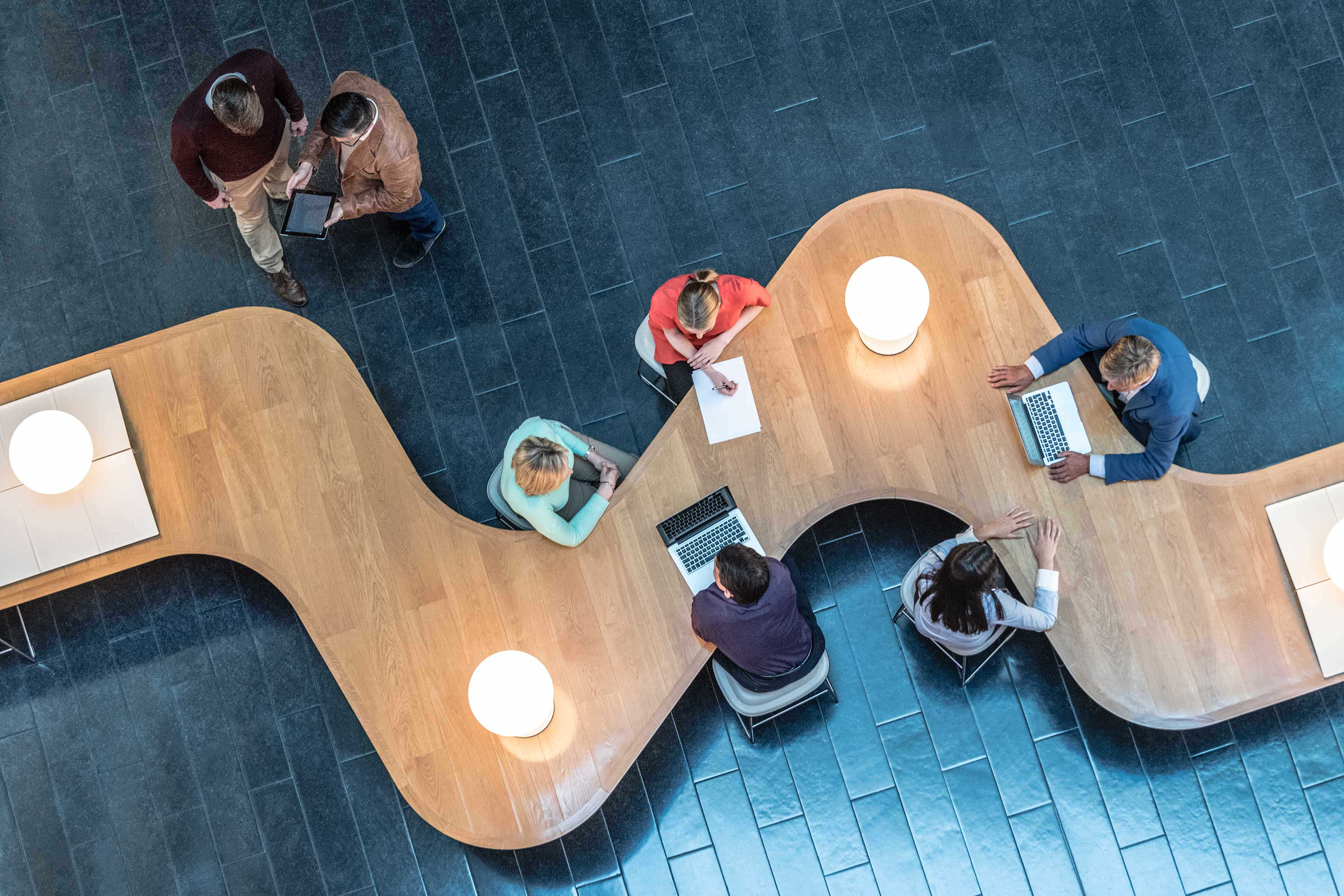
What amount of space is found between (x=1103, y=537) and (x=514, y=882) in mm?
2942

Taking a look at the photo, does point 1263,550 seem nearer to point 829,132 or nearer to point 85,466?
point 829,132

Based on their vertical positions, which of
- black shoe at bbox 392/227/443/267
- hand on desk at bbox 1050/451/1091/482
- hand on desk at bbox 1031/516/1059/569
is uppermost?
black shoe at bbox 392/227/443/267

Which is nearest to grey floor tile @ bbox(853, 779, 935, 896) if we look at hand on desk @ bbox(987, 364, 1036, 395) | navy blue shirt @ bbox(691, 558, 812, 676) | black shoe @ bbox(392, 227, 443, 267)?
navy blue shirt @ bbox(691, 558, 812, 676)

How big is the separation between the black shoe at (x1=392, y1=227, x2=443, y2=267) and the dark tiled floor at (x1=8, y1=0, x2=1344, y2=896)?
6cm

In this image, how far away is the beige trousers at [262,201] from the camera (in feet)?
13.1

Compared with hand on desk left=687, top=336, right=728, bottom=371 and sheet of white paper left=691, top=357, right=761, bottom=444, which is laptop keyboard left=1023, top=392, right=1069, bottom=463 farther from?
hand on desk left=687, top=336, right=728, bottom=371

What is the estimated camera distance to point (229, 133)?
373 cm

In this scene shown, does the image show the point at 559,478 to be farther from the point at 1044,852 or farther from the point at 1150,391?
the point at 1044,852

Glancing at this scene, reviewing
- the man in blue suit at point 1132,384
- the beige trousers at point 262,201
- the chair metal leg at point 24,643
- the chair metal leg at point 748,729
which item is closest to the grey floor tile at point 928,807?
the chair metal leg at point 748,729

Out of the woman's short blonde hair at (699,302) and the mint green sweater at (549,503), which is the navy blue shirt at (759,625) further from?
the woman's short blonde hair at (699,302)

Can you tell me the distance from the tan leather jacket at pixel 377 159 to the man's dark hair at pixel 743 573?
7.29ft

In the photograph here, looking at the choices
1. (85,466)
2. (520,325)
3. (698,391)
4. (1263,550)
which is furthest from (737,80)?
(85,466)

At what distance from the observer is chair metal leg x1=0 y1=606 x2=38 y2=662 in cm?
419

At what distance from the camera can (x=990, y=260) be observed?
3438mm
